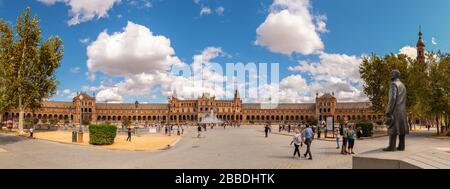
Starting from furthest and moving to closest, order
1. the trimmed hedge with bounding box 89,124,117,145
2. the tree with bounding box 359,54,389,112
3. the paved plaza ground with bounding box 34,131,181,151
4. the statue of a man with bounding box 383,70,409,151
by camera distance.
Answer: the tree with bounding box 359,54,389,112
the trimmed hedge with bounding box 89,124,117,145
the paved plaza ground with bounding box 34,131,181,151
the statue of a man with bounding box 383,70,409,151

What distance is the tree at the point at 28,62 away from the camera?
137ft

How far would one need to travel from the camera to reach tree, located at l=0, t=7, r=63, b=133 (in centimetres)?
4166

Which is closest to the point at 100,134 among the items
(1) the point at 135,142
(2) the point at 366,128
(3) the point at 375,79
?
(1) the point at 135,142

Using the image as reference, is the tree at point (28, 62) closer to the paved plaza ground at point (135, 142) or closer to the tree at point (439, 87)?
the paved plaza ground at point (135, 142)

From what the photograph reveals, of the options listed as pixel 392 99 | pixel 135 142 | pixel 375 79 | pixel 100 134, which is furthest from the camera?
pixel 375 79

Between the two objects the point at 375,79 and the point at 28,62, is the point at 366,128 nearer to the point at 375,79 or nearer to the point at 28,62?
the point at 375,79

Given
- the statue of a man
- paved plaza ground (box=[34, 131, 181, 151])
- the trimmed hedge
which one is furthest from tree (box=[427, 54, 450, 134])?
the trimmed hedge

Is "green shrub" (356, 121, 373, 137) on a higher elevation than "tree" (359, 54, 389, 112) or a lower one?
lower

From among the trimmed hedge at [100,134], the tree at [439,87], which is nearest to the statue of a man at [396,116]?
the trimmed hedge at [100,134]

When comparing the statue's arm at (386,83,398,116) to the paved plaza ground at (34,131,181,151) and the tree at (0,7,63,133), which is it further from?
the tree at (0,7,63,133)

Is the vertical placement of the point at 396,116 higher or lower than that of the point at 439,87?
lower

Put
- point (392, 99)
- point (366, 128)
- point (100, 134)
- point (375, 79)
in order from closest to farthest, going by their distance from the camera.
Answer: point (392, 99) → point (100, 134) → point (366, 128) → point (375, 79)

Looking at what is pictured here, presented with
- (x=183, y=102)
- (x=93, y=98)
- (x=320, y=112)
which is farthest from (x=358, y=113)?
(x=93, y=98)

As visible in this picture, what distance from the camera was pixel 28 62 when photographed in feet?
142
